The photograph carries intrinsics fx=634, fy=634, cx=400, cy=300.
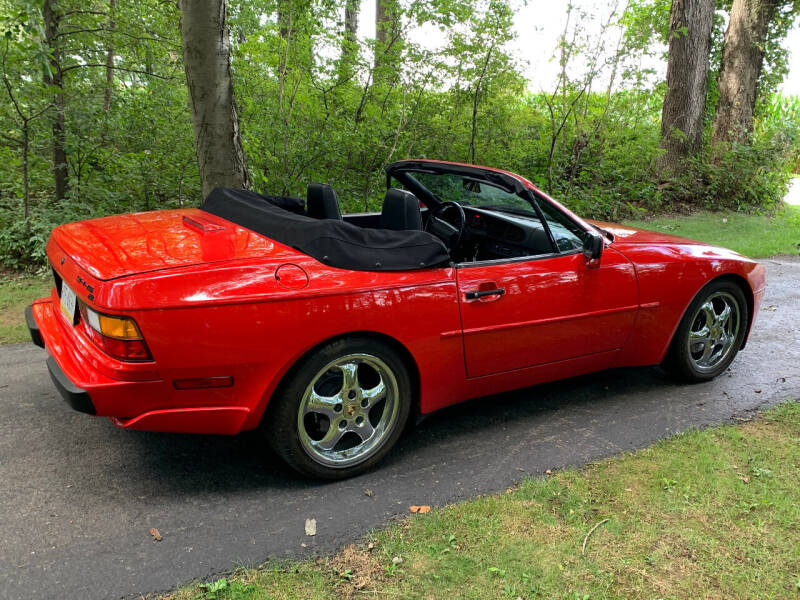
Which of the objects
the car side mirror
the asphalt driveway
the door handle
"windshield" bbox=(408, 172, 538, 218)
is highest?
"windshield" bbox=(408, 172, 538, 218)

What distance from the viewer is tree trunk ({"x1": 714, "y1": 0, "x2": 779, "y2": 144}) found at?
14047 millimetres

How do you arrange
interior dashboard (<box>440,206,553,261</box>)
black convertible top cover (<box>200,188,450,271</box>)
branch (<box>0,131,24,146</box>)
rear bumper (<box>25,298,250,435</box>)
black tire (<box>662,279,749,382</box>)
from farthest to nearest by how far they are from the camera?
branch (<box>0,131,24,146</box>)
black tire (<box>662,279,749,382</box>)
interior dashboard (<box>440,206,553,261</box>)
black convertible top cover (<box>200,188,450,271</box>)
rear bumper (<box>25,298,250,435</box>)

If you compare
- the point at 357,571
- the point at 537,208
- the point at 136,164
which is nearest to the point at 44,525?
the point at 357,571

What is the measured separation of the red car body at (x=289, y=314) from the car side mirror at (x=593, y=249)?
0.21ft

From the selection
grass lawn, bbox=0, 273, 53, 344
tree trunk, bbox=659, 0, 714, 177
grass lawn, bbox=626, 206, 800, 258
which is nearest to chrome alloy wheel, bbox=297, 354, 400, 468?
grass lawn, bbox=0, 273, 53, 344

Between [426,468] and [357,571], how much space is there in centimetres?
88

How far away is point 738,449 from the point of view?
11.4ft

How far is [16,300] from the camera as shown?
20.1ft

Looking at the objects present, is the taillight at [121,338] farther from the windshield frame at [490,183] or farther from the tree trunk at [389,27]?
the tree trunk at [389,27]

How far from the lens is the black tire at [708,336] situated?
4215 mm

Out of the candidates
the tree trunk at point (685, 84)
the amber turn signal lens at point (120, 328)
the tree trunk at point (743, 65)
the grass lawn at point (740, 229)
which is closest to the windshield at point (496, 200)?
the amber turn signal lens at point (120, 328)

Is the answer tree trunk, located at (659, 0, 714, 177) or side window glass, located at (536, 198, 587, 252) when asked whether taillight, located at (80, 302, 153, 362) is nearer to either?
side window glass, located at (536, 198, 587, 252)

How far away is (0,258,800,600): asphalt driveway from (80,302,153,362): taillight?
2.37 feet

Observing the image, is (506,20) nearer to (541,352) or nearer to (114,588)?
(541,352)
